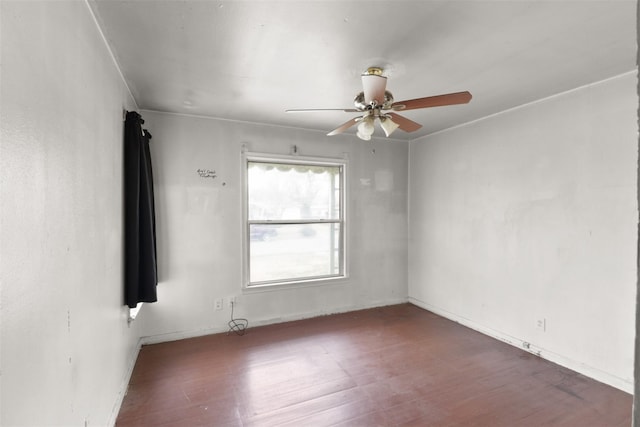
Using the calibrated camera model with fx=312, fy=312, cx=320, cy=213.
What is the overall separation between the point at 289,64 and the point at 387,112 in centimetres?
79

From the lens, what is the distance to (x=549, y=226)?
9.29 feet

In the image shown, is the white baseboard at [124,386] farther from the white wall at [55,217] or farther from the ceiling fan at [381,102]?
the ceiling fan at [381,102]

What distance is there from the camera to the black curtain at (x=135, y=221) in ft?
7.55

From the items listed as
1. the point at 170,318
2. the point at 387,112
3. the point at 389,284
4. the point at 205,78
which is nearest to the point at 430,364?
the point at 389,284

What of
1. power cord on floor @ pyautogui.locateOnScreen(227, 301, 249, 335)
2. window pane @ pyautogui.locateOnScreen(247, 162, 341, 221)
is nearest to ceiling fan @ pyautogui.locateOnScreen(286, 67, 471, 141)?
window pane @ pyautogui.locateOnScreen(247, 162, 341, 221)

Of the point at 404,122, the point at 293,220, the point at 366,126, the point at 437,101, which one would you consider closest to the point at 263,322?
the point at 293,220

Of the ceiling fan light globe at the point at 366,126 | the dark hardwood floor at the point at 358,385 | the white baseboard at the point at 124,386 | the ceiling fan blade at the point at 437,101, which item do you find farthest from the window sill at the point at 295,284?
the ceiling fan blade at the point at 437,101

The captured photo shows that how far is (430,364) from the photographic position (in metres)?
2.78

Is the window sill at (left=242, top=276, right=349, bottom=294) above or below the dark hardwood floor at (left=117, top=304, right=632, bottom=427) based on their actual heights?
above

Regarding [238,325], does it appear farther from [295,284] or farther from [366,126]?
[366,126]

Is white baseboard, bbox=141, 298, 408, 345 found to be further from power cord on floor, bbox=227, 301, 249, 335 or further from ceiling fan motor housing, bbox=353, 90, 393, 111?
ceiling fan motor housing, bbox=353, 90, 393, 111

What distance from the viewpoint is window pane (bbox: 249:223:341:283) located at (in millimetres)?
3744

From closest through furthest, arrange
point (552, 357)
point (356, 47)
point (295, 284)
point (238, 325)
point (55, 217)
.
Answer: point (55, 217)
point (356, 47)
point (552, 357)
point (238, 325)
point (295, 284)

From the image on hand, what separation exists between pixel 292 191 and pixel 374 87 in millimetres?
2098
